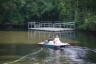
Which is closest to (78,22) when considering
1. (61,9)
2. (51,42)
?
(61,9)

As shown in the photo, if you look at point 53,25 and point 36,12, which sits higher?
point 36,12

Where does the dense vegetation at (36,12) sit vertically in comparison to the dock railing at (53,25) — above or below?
above

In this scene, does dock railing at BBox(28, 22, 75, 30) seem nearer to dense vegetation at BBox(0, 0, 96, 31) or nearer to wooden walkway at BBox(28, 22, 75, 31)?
wooden walkway at BBox(28, 22, 75, 31)

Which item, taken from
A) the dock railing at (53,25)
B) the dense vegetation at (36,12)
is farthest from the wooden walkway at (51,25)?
the dense vegetation at (36,12)

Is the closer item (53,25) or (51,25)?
(53,25)

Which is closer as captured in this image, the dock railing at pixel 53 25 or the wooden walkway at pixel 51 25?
the wooden walkway at pixel 51 25

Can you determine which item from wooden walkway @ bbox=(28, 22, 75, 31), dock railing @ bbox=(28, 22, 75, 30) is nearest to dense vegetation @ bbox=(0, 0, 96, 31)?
dock railing @ bbox=(28, 22, 75, 30)

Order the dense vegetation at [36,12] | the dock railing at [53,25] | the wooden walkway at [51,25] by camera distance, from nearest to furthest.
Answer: the wooden walkway at [51,25]
the dock railing at [53,25]
the dense vegetation at [36,12]

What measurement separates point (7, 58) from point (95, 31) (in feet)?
81.0

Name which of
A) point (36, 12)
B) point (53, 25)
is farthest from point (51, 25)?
point (36, 12)

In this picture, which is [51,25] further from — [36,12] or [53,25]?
[36,12]

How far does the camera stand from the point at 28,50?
24.3 m

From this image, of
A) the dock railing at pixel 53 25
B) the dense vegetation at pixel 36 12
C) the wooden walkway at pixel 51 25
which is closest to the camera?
the wooden walkway at pixel 51 25

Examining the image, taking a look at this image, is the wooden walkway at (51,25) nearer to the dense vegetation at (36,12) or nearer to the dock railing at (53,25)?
the dock railing at (53,25)
